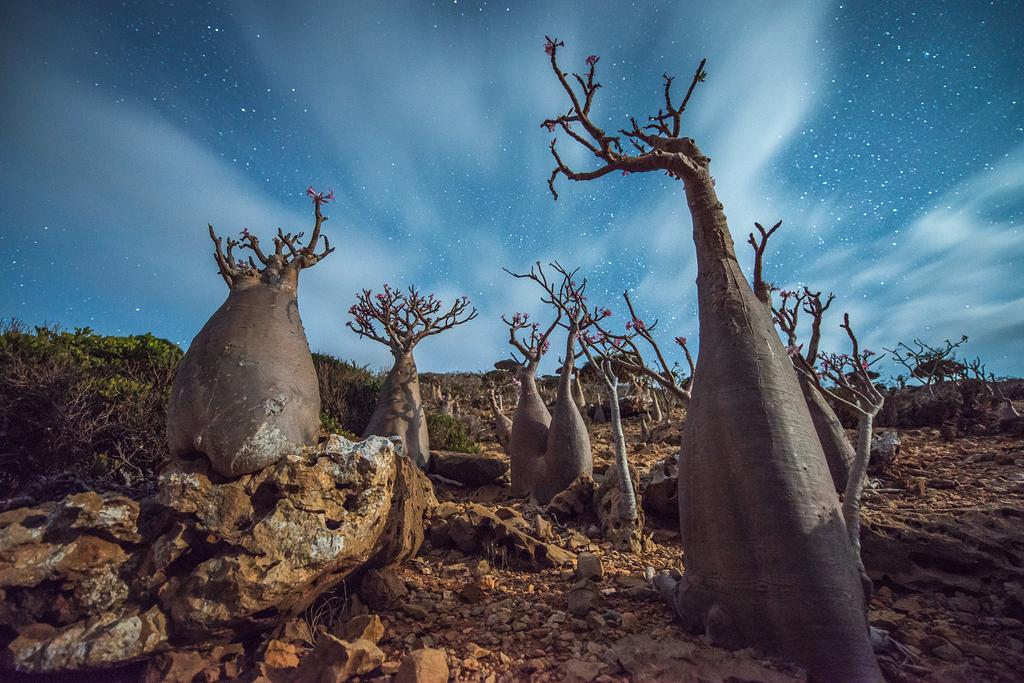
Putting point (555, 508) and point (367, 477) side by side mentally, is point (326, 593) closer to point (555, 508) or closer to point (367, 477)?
point (367, 477)

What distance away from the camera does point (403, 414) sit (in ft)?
23.7

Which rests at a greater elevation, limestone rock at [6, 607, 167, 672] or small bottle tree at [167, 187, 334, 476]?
small bottle tree at [167, 187, 334, 476]

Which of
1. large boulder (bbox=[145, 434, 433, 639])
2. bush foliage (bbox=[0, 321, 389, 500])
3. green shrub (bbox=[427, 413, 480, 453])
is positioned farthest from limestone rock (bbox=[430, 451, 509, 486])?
large boulder (bbox=[145, 434, 433, 639])

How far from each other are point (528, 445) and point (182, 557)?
447cm

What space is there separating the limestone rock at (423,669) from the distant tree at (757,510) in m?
1.35

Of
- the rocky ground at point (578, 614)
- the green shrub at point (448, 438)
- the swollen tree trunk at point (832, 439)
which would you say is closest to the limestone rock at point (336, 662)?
the rocky ground at point (578, 614)

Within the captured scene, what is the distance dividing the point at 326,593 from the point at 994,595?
424cm

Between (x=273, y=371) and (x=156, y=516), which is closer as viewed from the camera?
(x=156, y=516)

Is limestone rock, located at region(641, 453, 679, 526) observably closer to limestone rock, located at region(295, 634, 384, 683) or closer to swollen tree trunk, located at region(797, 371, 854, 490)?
swollen tree trunk, located at region(797, 371, 854, 490)

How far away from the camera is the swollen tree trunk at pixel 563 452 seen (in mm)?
5816

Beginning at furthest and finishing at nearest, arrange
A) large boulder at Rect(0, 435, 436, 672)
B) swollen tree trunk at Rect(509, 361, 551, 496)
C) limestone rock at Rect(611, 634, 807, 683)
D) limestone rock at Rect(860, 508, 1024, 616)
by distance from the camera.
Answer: swollen tree trunk at Rect(509, 361, 551, 496) < limestone rock at Rect(860, 508, 1024, 616) < large boulder at Rect(0, 435, 436, 672) < limestone rock at Rect(611, 634, 807, 683)

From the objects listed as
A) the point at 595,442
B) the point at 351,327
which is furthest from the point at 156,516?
the point at 595,442

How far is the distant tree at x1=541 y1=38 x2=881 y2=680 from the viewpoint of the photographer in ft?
6.55

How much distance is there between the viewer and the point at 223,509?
264cm
